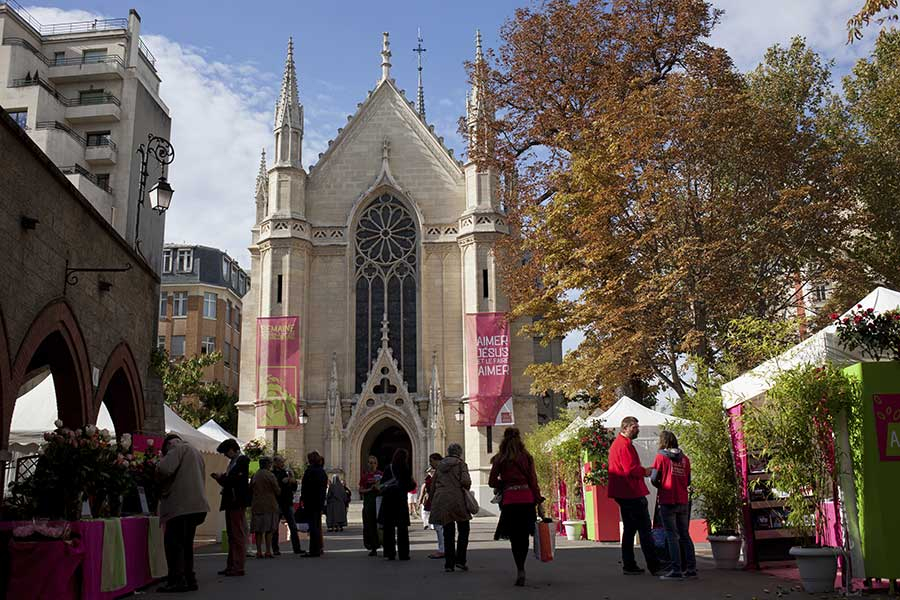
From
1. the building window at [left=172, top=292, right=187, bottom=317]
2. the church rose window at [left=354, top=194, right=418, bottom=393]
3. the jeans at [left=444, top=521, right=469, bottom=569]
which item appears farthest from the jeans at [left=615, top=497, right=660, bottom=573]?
the building window at [left=172, top=292, right=187, bottom=317]

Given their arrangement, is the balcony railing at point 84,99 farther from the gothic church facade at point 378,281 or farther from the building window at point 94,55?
the gothic church facade at point 378,281

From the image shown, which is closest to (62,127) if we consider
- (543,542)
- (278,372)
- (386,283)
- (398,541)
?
(278,372)

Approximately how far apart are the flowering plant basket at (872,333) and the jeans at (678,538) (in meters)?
2.48

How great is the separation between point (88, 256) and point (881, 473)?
8987 millimetres

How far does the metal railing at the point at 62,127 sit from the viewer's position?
35.1m

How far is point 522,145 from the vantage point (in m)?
23.1

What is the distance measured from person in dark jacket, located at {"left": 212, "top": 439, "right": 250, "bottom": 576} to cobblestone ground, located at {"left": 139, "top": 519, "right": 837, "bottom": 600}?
260 millimetres

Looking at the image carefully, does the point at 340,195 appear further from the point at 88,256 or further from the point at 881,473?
the point at 881,473

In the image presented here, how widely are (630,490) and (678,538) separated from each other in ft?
2.33

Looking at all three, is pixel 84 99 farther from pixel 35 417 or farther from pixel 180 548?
pixel 180 548

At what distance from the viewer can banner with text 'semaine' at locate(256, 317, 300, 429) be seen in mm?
32719

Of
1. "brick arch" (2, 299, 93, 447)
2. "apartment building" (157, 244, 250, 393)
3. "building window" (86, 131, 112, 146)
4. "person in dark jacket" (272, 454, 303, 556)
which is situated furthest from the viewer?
"apartment building" (157, 244, 250, 393)

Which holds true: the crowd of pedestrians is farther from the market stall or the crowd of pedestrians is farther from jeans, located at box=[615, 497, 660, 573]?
the market stall

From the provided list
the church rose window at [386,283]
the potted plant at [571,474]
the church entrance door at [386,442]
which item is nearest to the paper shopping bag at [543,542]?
the potted plant at [571,474]
